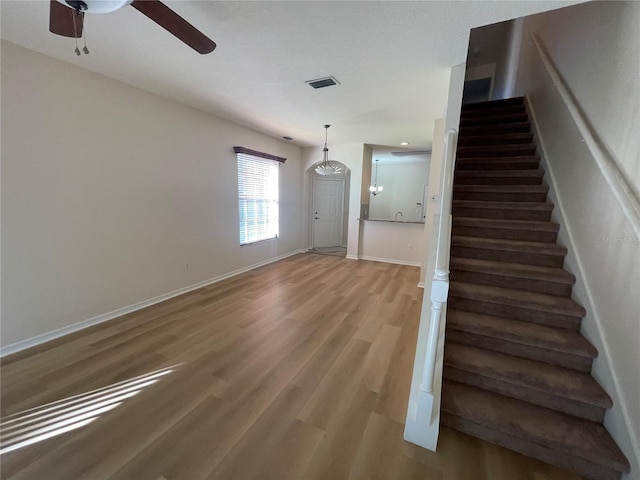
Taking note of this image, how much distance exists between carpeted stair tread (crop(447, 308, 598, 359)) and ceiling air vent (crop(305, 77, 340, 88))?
2470 millimetres

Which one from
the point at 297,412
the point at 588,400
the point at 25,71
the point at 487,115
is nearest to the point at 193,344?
the point at 297,412

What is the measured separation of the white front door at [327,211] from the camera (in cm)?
692

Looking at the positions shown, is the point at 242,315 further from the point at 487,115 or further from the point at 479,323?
the point at 487,115

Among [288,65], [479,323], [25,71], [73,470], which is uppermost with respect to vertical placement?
[288,65]

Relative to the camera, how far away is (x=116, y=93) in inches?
108

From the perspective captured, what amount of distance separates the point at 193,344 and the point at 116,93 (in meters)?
2.82

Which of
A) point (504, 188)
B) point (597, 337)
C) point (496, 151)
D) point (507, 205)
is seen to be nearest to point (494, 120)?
point (496, 151)

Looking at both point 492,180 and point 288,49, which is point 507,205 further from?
point 288,49

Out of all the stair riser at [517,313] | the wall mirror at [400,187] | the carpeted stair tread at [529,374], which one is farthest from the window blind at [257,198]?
the carpeted stair tread at [529,374]

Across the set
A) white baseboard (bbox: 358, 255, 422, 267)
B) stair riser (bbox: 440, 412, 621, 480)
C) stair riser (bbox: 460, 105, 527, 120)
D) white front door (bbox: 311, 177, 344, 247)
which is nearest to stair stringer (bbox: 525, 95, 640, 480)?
stair riser (bbox: 440, 412, 621, 480)

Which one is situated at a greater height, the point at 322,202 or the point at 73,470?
the point at 322,202

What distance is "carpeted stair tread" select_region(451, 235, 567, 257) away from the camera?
7.01 ft

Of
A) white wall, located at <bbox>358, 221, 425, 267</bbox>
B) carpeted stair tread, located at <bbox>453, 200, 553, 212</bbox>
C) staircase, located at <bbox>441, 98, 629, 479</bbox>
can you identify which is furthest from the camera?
white wall, located at <bbox>358, 221, 425, 267</bbox>

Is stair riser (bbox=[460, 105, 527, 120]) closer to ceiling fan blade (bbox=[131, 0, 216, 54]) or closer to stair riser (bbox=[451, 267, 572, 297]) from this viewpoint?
stair riser (bbox=[451, 267, 572, 297])
